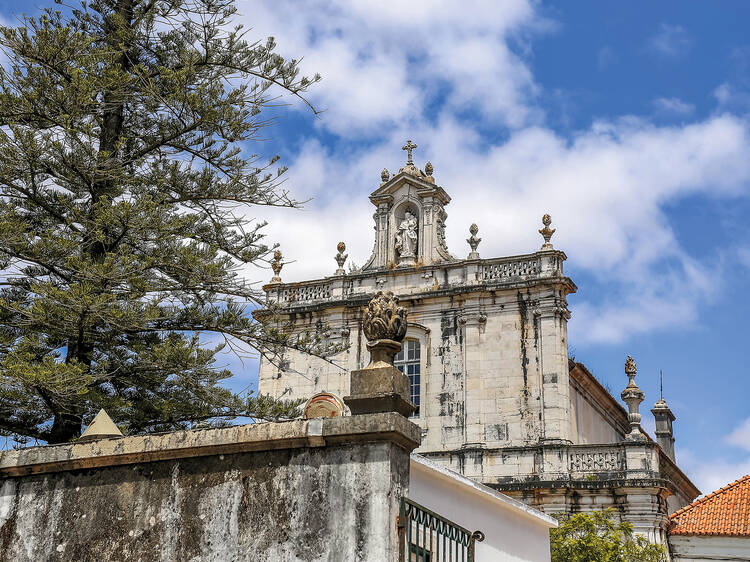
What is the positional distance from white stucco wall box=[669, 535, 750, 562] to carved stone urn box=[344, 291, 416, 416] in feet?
57.1

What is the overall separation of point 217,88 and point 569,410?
13.3 meters

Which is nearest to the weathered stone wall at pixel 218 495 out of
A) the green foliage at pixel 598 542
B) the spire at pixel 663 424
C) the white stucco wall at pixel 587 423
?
the green foliage at pixel 598 542

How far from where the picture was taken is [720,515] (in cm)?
2208

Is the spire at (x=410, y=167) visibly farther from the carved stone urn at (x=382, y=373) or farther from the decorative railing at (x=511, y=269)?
the carved stone urn at (x=382, y=373)

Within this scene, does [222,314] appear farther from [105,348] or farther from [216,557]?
[216,557]

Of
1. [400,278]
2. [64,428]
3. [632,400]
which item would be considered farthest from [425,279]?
[64,428]

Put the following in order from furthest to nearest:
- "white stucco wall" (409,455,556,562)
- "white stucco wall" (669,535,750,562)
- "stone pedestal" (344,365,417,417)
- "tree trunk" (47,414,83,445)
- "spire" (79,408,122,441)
→ "white stucco wall" (669,535,750,562) → "tree trunk" (47,414,83,445) → "white stucco wall" (409,455,556,562) → "spire" (79,408,122,441) → "stone pedestal" (344,365,417,417)

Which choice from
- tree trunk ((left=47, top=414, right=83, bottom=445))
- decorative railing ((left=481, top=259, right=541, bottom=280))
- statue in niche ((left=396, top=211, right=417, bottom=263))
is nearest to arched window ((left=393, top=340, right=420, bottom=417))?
statue in niche ((left=396, top=211, right=417, bottom=263))

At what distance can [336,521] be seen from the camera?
6039 millimetres

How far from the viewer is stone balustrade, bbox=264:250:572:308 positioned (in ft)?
77.4

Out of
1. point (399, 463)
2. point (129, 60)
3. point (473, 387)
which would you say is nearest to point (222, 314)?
point (129, 60)

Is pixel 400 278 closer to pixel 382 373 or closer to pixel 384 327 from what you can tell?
pixel 384 327

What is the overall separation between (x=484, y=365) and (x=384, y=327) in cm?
1699

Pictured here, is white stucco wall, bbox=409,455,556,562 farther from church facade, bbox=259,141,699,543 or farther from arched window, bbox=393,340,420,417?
arched window, bbox=393,340,420,417
